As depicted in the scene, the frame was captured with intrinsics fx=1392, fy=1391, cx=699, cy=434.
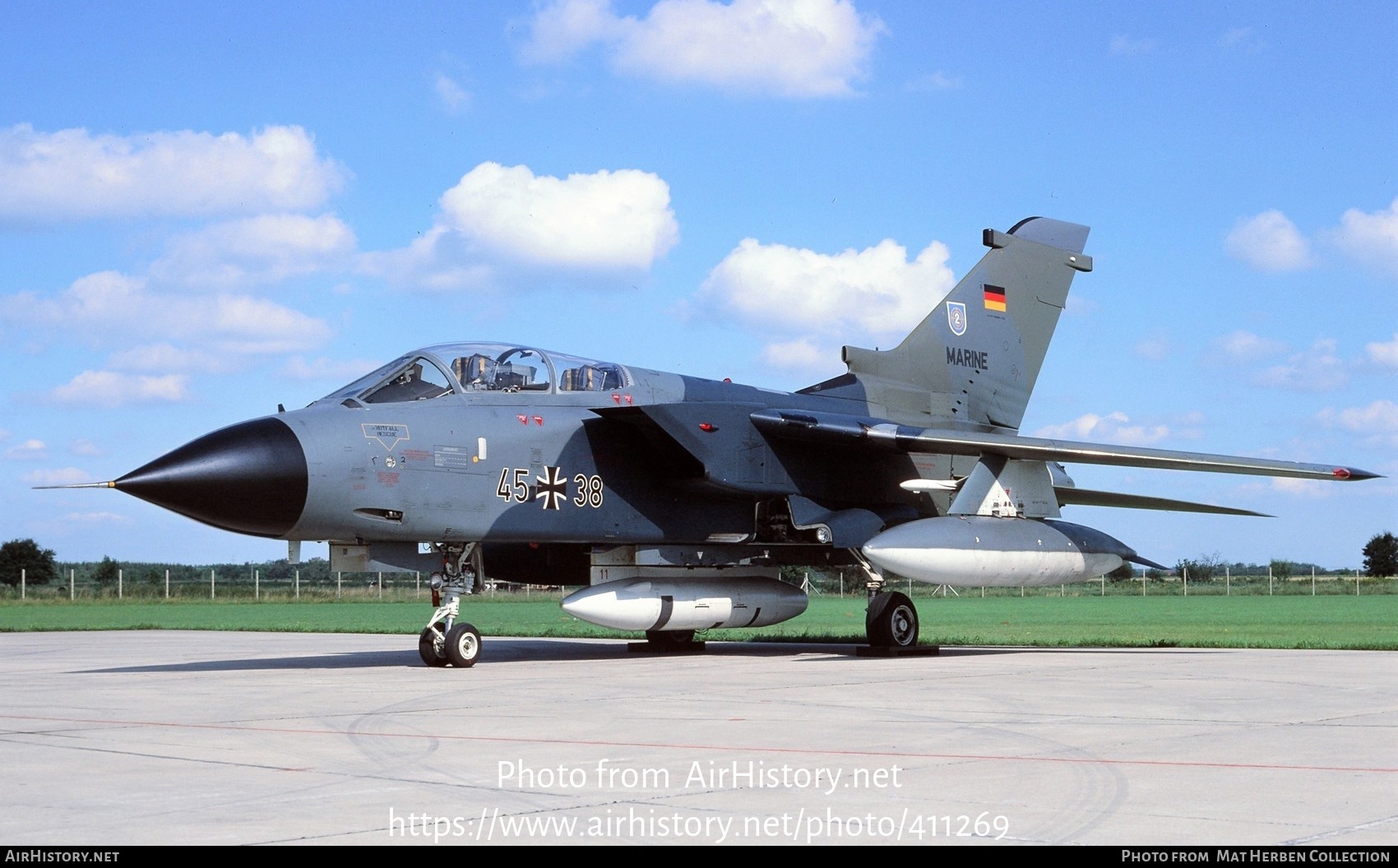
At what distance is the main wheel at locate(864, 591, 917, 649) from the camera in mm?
15117

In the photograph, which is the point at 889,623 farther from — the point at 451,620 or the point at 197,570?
the point at 197,570

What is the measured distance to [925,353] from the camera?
702 inches

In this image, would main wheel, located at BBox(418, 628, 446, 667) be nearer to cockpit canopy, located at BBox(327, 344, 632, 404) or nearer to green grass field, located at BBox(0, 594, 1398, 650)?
cockpit canopy, located at BBox(327, 344, 632, 404)

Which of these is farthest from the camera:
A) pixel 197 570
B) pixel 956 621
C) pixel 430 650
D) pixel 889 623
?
pixel 197 570

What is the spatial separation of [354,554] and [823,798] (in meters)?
8.07

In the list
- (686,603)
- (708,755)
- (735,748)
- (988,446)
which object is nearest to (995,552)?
(988,446)

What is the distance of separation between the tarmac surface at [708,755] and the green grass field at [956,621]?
17.1 ft

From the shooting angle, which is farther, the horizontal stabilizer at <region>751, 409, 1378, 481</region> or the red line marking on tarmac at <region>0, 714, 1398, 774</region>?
the horizontal stabilizer at <region>751, 409, 1378, 481</region>

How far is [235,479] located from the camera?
10.9m

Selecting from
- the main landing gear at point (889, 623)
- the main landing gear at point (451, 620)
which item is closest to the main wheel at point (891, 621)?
the main landing gear at point (889, 623)

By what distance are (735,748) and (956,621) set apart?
19.3 m

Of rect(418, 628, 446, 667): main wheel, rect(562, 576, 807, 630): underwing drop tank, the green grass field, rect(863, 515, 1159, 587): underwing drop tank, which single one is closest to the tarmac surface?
rect(418, 628, 446, 667): main wheel

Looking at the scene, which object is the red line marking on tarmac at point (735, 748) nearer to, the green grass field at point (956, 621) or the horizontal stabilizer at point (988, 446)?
the horizontal stabilizer at point (988, 446)

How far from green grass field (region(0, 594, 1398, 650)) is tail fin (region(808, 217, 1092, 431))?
3055 mm
